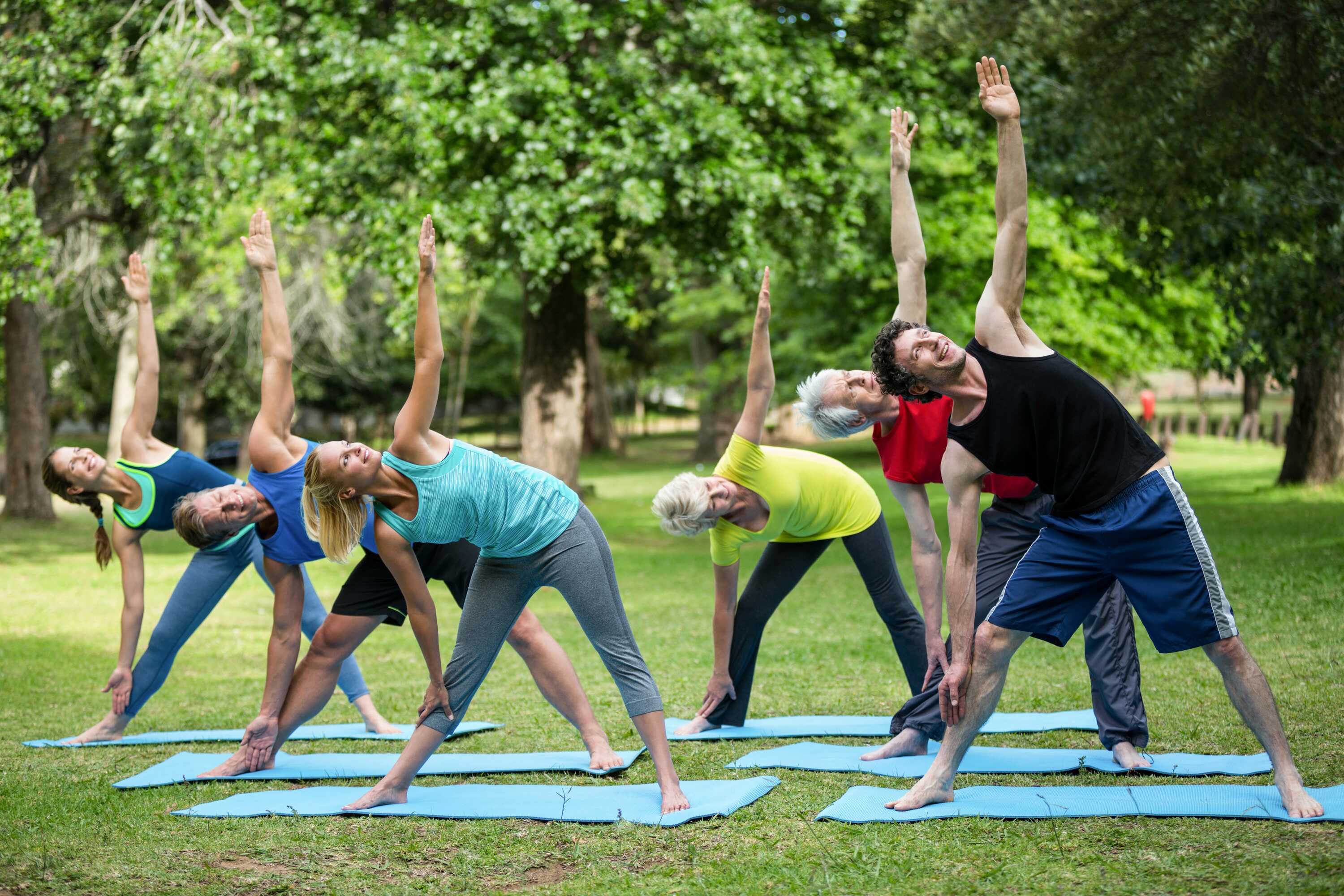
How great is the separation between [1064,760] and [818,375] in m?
2.09

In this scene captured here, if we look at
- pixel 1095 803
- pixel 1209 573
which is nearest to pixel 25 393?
pixel 1095 803

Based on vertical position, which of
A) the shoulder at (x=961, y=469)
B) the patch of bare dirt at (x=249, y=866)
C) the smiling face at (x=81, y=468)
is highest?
the shoulder at (x=961, y=469)

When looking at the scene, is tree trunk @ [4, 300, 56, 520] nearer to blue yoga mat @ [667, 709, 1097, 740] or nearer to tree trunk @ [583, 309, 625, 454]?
blue yoga mat @ [667, 709, 1097, 740]

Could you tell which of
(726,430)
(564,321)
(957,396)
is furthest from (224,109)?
(726,430)

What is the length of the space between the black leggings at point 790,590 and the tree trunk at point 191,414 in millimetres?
30499

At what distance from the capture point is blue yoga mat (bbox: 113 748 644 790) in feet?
19.3

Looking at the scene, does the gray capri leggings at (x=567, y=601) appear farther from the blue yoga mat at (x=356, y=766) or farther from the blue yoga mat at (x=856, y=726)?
the blue yoga mat at (x=856, y=726)

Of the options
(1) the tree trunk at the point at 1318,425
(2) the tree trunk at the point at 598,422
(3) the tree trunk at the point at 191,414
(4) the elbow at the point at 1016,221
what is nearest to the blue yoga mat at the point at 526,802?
(4) the elbow at the point at 1016,221

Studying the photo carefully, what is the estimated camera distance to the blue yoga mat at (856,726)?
6.30 metres

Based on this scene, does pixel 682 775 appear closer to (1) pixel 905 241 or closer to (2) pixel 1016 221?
(1) pixel 905 241

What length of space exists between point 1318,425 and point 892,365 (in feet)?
51.4

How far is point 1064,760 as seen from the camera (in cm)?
560

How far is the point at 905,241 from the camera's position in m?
5.62

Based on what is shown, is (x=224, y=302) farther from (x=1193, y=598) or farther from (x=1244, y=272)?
(x=1193, y=598)
